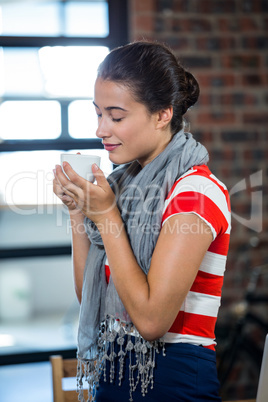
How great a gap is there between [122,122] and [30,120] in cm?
162

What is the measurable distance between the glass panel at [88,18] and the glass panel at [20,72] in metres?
0.25

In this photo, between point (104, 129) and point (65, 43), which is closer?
point (104, 129)

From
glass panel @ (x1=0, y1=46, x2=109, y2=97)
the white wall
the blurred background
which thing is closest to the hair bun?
the blurred background

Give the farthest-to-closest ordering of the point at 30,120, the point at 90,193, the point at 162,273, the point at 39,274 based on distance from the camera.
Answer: the point at 39,274
the point at 30,120
the point at 90,193
the point at 162,273

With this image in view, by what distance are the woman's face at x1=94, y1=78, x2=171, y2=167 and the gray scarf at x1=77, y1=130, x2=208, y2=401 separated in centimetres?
6

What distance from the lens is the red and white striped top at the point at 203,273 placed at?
940 millimetres

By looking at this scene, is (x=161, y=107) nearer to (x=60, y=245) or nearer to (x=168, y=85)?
(x=168, y=85)

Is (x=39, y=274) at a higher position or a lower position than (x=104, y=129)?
lower

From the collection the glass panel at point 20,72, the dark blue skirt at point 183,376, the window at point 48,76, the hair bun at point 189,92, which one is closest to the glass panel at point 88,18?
the window at point 48,76

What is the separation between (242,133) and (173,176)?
1.57 meters

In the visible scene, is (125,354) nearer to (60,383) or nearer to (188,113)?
(60,383)

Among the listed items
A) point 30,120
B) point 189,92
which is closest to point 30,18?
point 30,120

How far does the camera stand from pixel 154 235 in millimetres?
984

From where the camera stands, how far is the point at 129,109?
3.33 ft
